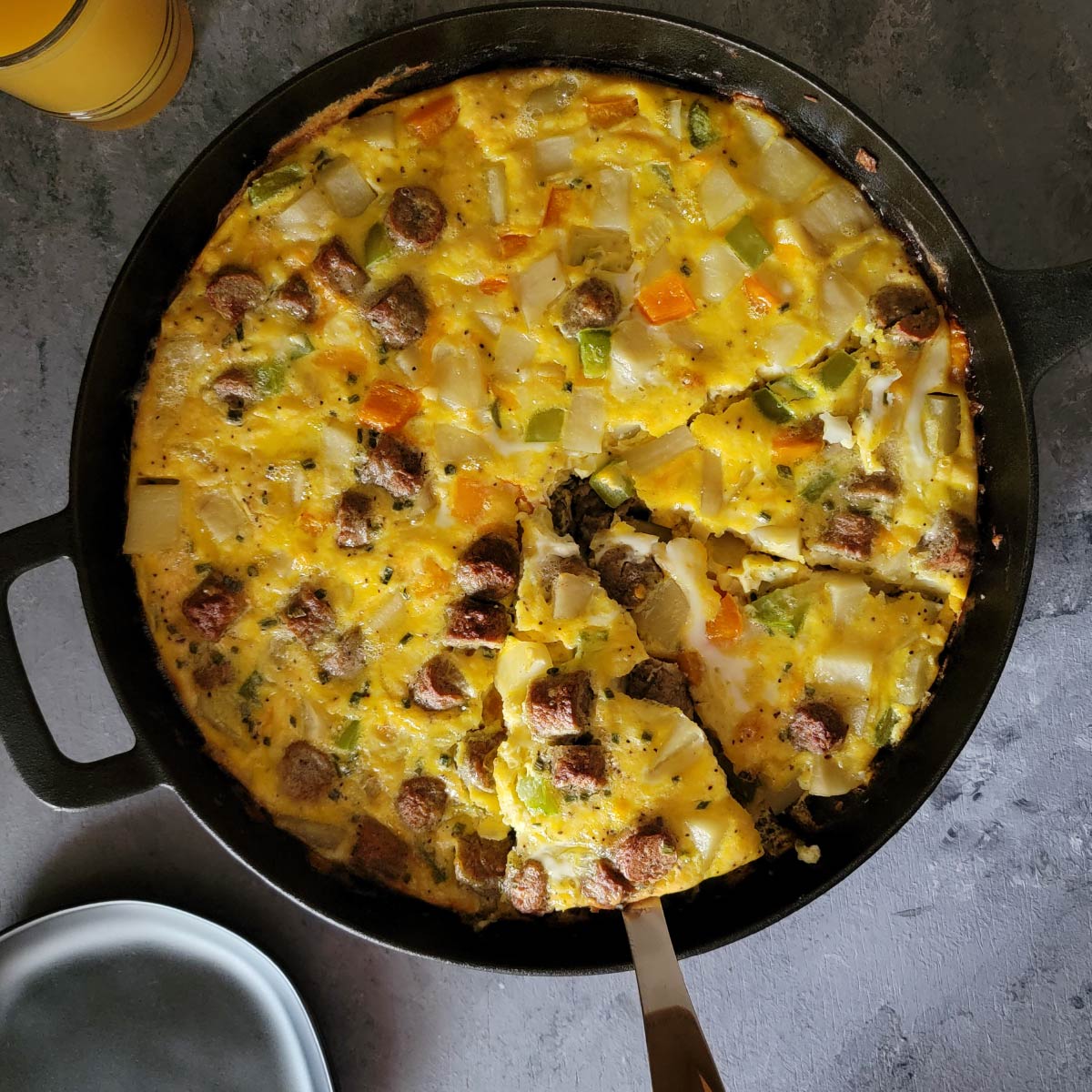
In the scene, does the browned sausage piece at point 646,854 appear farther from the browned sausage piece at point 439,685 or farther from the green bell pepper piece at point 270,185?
the green bell pepper piece at point 270,185

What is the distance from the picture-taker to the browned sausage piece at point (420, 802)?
2.73 meters

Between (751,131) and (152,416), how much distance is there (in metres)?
1.98

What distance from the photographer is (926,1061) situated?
3420 mm

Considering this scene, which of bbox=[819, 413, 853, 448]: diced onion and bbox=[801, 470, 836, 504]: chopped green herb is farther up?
bbox=[819, 413, 853, 448]: diced onion

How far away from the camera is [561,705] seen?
253 centimetres

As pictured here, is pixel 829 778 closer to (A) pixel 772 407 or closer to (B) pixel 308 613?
(A) pixel 772 407

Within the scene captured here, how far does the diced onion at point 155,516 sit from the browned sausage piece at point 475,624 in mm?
859

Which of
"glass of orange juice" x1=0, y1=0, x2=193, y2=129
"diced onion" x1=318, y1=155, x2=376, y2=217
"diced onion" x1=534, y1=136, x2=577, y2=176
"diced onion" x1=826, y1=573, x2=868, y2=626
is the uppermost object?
"glass of orange juice" x1=0, y1=0, x2=193, y2=129

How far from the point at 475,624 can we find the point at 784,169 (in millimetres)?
1638

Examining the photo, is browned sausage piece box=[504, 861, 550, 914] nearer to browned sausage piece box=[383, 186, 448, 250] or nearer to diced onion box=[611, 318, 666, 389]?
diced onion box=[611, 318, 666, 389]

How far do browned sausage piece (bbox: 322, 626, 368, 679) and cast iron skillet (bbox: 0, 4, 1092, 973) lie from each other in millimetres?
484

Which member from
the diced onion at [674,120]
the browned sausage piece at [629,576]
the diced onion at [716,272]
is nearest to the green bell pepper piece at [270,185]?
the diced onion at [674,120]

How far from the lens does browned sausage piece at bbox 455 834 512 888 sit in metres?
2.78

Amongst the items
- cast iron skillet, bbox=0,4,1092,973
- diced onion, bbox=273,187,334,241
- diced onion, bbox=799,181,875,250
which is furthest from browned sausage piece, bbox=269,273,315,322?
diced onion, bbox=799,181,875,250
